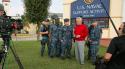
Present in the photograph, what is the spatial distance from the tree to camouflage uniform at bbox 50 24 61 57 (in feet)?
67.9

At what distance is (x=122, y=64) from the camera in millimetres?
6707

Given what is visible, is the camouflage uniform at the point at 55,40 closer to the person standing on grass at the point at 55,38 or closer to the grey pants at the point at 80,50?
the person standing on grass at the point at 55,38

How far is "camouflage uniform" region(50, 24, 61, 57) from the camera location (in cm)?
1547

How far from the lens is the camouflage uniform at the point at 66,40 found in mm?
14848

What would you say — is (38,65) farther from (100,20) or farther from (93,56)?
(100,20)

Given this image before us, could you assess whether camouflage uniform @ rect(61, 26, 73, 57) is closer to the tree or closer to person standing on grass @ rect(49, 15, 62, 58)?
person standing on grass @ rect(49, 15, 62, 58)

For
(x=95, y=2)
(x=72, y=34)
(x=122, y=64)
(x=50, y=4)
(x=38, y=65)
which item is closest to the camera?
(x=122, y=64)

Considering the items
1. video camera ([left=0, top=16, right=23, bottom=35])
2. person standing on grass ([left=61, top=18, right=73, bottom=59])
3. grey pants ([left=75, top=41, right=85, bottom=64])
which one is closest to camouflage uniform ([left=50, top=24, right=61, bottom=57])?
person standing on grass ([left=61, top=18, right=73, bottom=59])

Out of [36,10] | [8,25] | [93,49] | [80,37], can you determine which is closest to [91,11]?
[93,49]

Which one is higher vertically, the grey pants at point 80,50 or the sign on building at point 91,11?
the sign on building at point 91,11

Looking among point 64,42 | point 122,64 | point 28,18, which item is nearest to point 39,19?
point 28,18

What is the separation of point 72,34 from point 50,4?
2209cm

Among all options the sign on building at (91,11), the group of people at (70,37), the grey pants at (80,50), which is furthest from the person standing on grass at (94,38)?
the sign on building at (91,11)

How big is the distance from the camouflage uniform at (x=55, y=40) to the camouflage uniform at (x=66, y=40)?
0.37 metres
